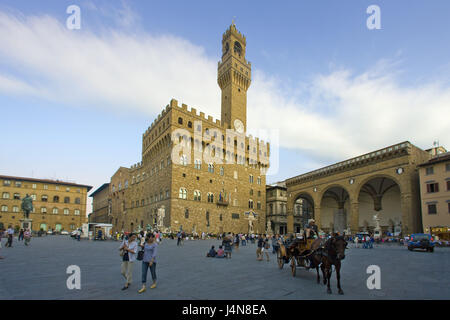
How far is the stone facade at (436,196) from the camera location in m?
26.7

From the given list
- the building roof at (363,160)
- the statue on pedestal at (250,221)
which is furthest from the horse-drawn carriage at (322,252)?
the statue on pedestal at (250,221)

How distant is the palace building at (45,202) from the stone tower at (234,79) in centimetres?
4205

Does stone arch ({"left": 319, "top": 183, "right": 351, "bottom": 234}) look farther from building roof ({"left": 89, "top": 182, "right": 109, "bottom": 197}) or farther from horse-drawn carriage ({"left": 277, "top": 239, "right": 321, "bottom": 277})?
building roof ({"left": 89, "top": 182, "right": 109, "bottom": 197})

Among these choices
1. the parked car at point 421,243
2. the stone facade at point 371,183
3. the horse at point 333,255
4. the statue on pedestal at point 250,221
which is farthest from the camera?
the statue on pedestal at point 250,221

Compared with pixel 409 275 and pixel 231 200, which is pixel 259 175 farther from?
pixel 409 275

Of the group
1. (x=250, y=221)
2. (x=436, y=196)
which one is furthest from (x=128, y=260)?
(x=250, y=221)

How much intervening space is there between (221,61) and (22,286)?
50.0 meters

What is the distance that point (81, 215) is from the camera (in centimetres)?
6378

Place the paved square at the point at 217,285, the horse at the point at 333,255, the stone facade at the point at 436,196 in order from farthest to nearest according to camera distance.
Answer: the stone facade at the point at 436,196 → the horse at the point at 333,255 → the paved square at the point at 217,285

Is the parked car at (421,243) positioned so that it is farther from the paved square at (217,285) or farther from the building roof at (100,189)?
the building roof at (100,189)

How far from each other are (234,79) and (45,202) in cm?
5007

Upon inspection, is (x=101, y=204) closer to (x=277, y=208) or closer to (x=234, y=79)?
(x=277, y=208)

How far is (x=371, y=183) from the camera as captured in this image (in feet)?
127
